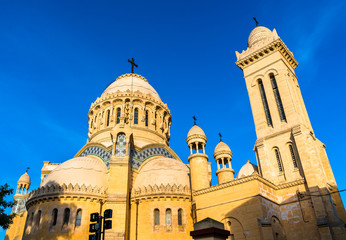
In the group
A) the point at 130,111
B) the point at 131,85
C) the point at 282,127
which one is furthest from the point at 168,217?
the point at 131,85

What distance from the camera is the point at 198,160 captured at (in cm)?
2378

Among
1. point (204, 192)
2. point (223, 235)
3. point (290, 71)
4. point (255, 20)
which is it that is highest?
point (255, 20)

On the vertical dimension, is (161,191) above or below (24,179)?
below

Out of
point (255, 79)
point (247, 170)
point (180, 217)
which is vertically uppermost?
point (255, 79)

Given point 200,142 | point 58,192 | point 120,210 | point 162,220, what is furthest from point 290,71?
point 58,192

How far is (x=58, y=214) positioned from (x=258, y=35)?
2584 centimetres

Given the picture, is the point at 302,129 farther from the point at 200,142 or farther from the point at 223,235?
the point at 223,235

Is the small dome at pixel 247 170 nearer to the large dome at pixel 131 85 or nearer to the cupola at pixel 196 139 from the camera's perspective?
the cupola at pixel 196 139

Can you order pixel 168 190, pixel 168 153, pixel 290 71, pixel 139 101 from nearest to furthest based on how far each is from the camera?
pixel 168 190
pixel 290 71
pixel 168 153
pixel 139 101

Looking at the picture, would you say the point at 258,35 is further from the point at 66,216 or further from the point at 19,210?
the point at 19,210

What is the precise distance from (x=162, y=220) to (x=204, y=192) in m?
3.78

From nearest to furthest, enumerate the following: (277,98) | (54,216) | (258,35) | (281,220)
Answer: (54,216), (281,220), (277,98), (258,35)

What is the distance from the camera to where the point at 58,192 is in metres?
21.3

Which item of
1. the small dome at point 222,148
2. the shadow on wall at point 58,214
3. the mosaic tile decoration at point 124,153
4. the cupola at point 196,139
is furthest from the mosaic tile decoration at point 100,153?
the small dome at point 222,148
